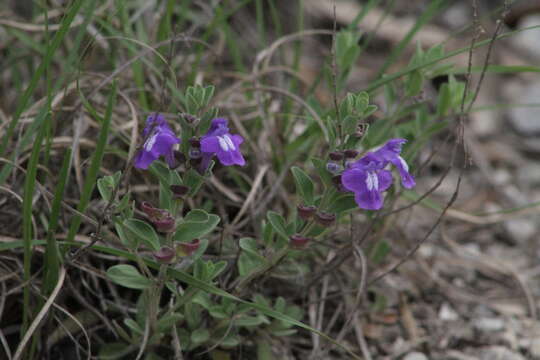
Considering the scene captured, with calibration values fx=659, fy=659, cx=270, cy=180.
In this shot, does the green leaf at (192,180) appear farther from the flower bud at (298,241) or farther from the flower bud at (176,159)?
the flower bud at (298,241)

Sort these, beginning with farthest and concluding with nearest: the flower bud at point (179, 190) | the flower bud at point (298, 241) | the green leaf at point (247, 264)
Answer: the green leaf at point (247, 264) < the flower bud at point (298, 241) < the flower bud at point (179, 190)

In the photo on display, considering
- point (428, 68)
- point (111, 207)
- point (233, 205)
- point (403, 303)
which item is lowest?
point (403, 303)

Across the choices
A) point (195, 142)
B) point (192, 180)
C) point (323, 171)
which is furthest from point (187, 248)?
point (323, 171)

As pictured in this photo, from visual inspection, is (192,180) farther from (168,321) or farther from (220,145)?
(168,321)

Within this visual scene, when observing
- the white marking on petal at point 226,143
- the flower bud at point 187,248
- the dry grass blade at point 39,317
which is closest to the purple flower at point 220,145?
the white marking on petal at point 226,143

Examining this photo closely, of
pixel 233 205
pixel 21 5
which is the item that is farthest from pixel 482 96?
pixel 21 5

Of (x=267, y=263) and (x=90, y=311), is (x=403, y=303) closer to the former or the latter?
(x=267, y=263)
